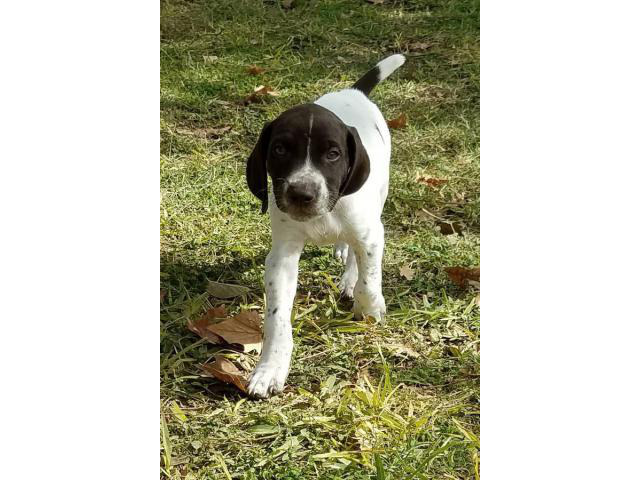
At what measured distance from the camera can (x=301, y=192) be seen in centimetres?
295

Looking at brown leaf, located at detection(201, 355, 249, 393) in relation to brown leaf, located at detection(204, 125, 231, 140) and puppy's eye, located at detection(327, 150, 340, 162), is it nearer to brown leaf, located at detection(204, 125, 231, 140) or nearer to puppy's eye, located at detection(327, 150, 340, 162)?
puppy's eye, located at detection(327, 150, 340, 162)

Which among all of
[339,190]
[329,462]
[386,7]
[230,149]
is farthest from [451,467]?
[386,7]

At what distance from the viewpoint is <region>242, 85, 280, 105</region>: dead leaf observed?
11.9ft

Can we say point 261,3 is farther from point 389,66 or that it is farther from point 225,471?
point 225,471

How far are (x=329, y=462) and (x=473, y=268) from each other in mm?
1134

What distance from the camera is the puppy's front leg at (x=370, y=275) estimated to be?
342 centimetres

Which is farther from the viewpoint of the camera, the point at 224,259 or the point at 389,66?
the point at 389,66

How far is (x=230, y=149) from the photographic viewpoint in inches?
143

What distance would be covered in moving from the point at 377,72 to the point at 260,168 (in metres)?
0.93

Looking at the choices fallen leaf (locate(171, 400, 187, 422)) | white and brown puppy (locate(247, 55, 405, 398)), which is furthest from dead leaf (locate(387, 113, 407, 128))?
fallen leaf (locate(171, 400, 187, 422))

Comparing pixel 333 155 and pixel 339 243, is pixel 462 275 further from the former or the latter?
pixel 333 155

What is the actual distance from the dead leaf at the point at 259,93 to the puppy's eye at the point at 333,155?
0.69 metres

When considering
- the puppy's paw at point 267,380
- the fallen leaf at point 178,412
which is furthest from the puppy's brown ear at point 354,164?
the fallen leaf at point 178,412

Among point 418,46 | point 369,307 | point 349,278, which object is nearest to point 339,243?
point 349,278
